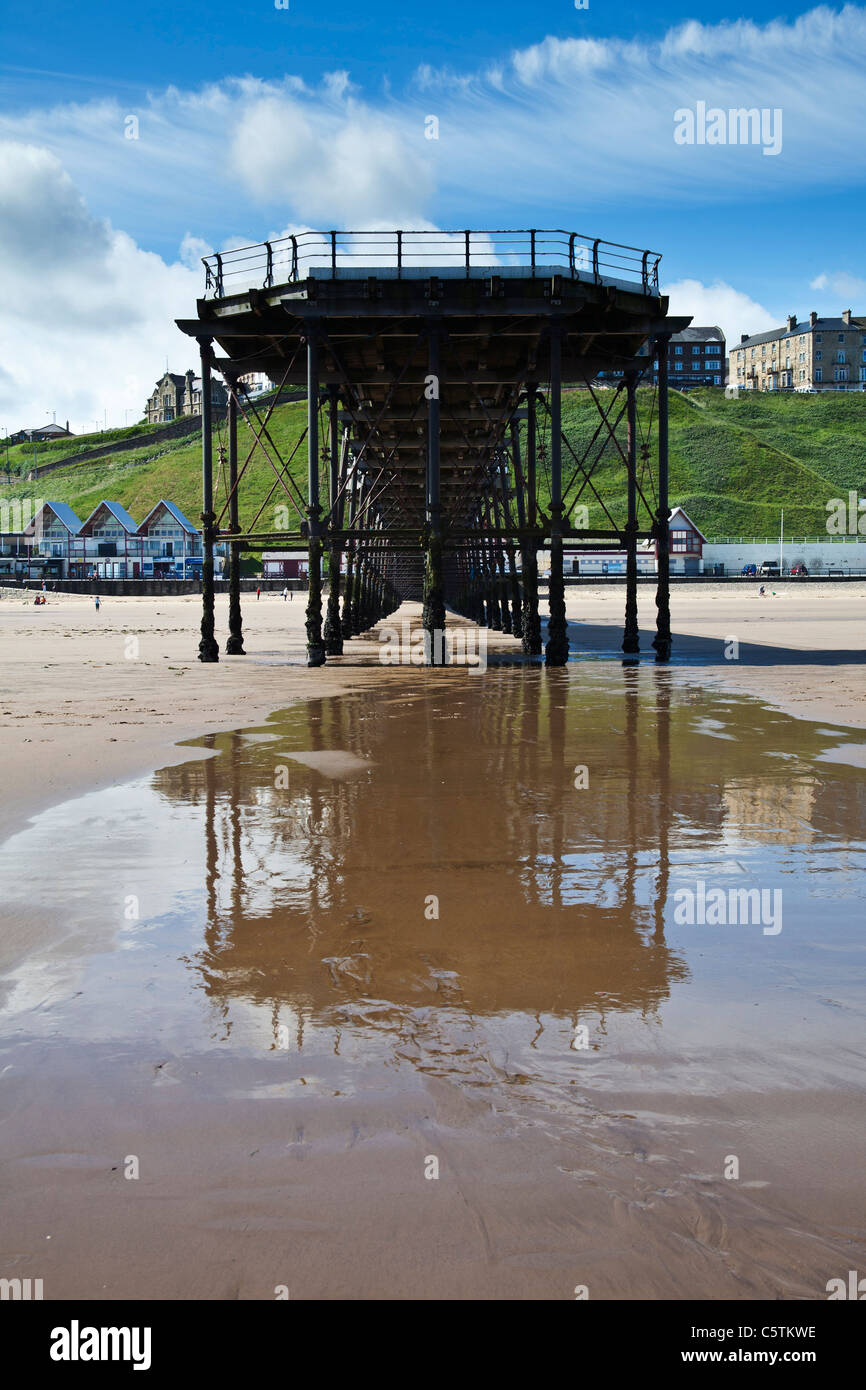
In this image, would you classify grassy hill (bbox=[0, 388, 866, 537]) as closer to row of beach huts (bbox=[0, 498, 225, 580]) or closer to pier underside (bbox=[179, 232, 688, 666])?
row of beach huts (bbox=[0, 498, 225, 580])

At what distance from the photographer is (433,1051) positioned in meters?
4.27

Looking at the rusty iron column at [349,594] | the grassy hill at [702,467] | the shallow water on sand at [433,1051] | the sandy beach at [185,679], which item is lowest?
the shallow water on sand at [433,1051]

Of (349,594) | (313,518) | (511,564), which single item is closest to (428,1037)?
(313,518)

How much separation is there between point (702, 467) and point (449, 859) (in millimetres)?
153253

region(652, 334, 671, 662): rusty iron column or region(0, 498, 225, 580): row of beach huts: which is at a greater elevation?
region(0, 498, 225, 580): row of beach huts

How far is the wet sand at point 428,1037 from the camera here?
3.03m

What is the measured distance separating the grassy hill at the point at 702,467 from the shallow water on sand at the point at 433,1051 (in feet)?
374

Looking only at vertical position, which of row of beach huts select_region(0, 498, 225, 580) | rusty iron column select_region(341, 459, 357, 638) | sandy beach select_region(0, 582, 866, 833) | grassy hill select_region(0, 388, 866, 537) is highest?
grassy hill select_region(0, 388, 866, 537)

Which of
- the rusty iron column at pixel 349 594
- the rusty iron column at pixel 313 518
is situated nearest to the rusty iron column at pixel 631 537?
the rusty iron column at pixel 313 518

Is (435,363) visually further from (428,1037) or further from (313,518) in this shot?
(428,1037)

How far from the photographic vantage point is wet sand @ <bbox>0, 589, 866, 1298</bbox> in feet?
9.95

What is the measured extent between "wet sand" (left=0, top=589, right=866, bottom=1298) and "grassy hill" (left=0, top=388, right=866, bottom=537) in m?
113

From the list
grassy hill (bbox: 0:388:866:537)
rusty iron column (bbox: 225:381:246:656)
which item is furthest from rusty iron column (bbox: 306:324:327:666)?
grassy hill (bbox: 0:388:866:537)

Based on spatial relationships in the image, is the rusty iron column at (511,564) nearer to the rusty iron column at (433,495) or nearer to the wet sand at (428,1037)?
the rusty iron column at (433,495)
